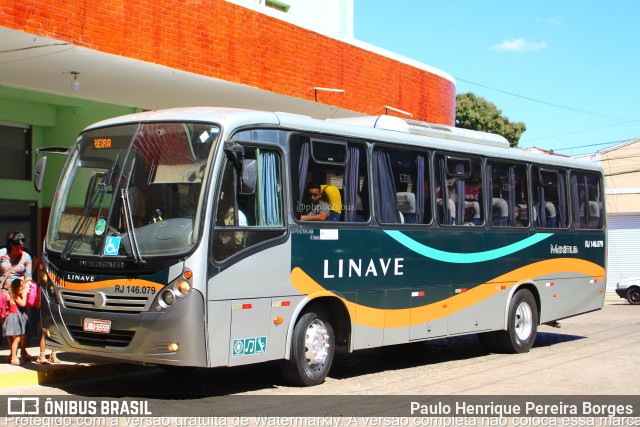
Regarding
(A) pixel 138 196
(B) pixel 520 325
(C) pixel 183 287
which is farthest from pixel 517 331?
(A) pixel 138 196

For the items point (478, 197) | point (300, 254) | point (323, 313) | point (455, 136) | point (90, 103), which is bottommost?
point (323, 313)

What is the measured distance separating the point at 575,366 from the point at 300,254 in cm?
491

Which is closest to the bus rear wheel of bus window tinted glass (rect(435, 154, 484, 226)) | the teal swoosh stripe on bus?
the teal swoosh stripe on bus

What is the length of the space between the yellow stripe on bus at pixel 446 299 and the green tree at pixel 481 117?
132ft

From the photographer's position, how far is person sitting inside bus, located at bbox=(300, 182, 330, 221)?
405 inches

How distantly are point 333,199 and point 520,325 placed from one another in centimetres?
524

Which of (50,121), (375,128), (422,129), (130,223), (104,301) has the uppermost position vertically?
(50,121)

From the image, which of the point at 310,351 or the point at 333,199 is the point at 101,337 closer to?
the point at 310,351

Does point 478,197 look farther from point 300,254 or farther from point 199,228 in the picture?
point 199,228

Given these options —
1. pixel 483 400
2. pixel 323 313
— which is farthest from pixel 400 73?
pixel 483 400

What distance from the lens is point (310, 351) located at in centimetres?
1023

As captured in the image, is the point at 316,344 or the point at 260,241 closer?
the point at 260,241

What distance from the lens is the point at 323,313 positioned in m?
10.6

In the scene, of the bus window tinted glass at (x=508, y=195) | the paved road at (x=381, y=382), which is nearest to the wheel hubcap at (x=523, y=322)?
the paved road at (x=381, y=382)
